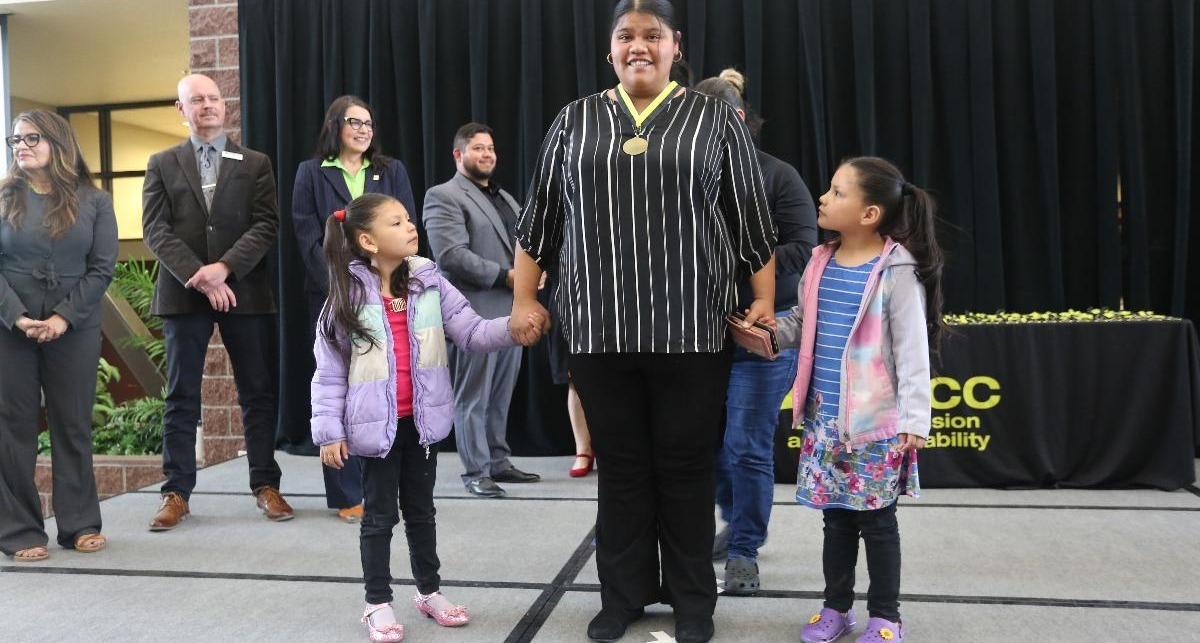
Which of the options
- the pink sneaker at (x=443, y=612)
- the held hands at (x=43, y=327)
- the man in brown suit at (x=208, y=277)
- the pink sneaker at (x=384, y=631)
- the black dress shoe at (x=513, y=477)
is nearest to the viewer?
the pink sneaker at (x=384, y=631)

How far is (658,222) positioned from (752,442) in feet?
2.74

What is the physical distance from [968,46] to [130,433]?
16.0ft

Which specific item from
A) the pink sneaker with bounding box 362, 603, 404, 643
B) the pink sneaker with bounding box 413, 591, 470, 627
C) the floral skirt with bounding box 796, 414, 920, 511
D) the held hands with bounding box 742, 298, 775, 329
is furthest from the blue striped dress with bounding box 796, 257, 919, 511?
the pink sneaker with bounding box 362, 603, 404, 643

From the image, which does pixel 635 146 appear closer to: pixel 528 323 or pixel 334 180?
pixel 528 323

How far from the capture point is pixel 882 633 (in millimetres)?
2139

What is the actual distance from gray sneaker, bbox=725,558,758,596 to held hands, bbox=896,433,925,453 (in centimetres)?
64

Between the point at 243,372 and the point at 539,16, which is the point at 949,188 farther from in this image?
the point at 243,372

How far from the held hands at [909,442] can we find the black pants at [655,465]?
395 millimetres

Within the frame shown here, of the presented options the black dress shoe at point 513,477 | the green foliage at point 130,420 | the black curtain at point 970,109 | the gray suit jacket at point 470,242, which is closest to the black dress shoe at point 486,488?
the black dress shoe at point 513,477

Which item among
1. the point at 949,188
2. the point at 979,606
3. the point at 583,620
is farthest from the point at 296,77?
the point at 979,606

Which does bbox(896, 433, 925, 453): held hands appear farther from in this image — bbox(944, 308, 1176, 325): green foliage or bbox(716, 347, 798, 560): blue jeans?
bbox(944, 308, 1176, 325): green foliage

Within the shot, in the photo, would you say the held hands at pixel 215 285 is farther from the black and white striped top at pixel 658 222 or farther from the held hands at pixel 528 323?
the black and white striped top at pixel 658 222

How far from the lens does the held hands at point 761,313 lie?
7.11 ft

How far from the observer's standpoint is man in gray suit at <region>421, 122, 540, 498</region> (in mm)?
3861
